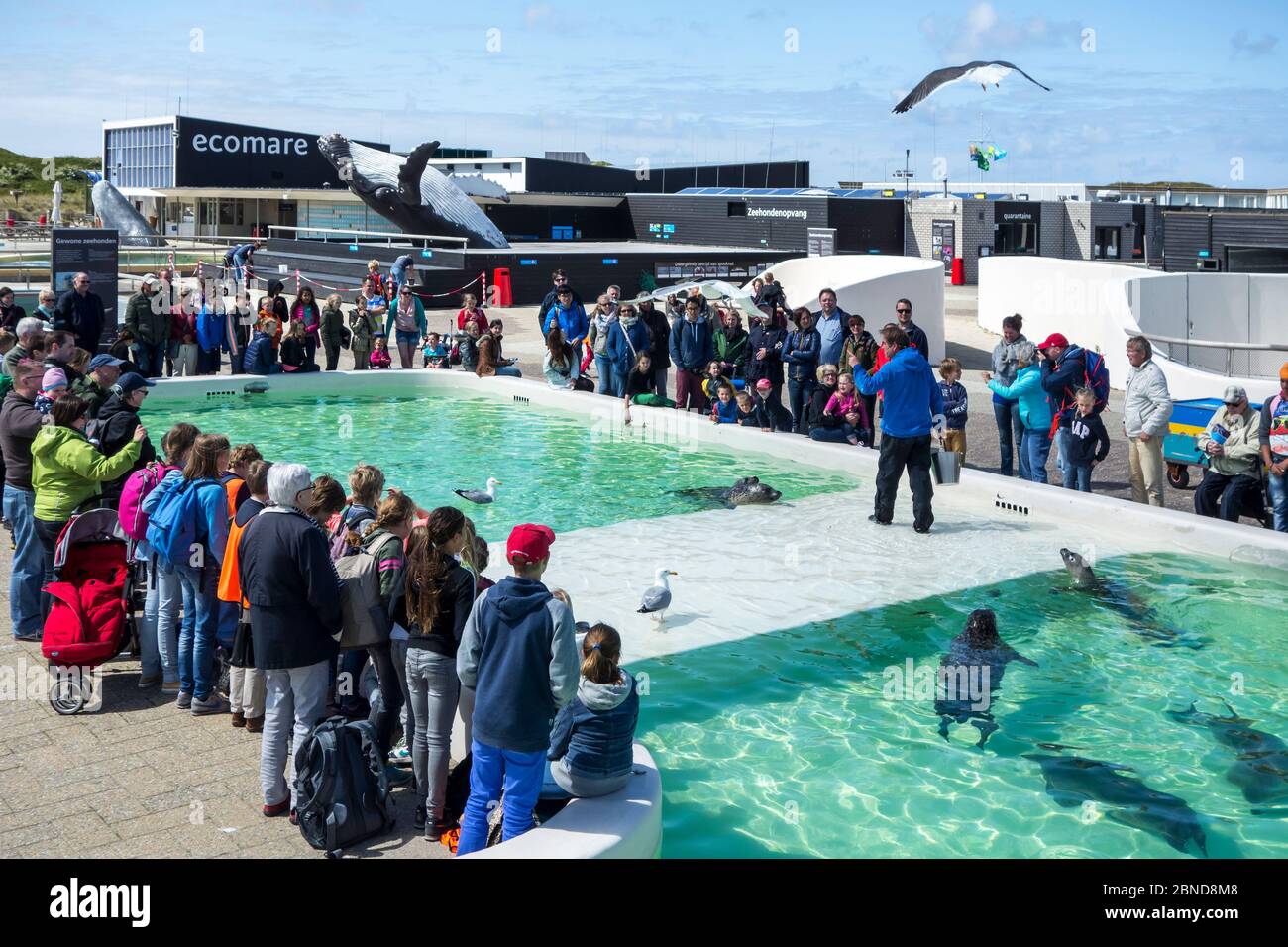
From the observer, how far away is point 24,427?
8.30 metres

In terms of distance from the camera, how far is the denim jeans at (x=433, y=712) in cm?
568

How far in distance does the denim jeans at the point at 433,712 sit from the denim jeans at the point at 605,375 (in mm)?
11890

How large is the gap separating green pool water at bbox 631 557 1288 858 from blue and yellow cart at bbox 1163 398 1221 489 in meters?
4.04

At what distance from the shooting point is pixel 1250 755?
6902 mm

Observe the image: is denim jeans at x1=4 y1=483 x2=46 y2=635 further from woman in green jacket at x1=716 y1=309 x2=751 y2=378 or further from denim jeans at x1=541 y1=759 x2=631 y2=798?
woman in green jacket at x1=716 y1=309 x2=751 y2=378

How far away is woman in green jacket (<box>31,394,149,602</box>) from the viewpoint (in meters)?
7.78

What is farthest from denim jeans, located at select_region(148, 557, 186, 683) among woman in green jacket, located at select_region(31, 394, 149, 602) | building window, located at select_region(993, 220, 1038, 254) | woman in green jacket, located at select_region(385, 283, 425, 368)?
building window, located at select_region(993, 220, 1038, 254)

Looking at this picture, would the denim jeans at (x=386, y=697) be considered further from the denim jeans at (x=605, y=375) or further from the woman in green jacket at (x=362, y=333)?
the woman in green jacket at (x=362, y=333)

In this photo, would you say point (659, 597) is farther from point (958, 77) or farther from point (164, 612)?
point (958, 77)

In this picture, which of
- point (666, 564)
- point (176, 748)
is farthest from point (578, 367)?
point (176, 748)

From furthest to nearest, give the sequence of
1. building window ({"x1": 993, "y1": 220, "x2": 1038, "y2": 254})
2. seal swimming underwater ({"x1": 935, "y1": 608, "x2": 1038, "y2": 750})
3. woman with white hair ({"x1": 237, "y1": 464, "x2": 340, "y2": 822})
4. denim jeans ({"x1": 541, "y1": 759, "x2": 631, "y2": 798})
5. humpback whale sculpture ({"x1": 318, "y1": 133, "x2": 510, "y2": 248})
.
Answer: building window ({"x1": 993, "y1": 220, "x2": 1038, "y2": 254}), humpback whale sculpture ({"x1": 318, "y1": 133, "x2": 510, "y2": 248}), seal swimming underwater ({"x1": 935, "y1": 608, "x2": 1038, "y2": 750}), woman with white hair ({"x1": 237, "y1": 464, "x2": 340, "y2": 822}), denim jeans ({"x1": 541, "y1": 759, "x2": 631, "y2": 798})

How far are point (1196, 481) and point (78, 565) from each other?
11.7 meters

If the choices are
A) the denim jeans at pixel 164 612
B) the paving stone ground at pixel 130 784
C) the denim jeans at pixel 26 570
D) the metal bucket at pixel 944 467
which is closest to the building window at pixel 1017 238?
the metal bucket at pixel 944 467
